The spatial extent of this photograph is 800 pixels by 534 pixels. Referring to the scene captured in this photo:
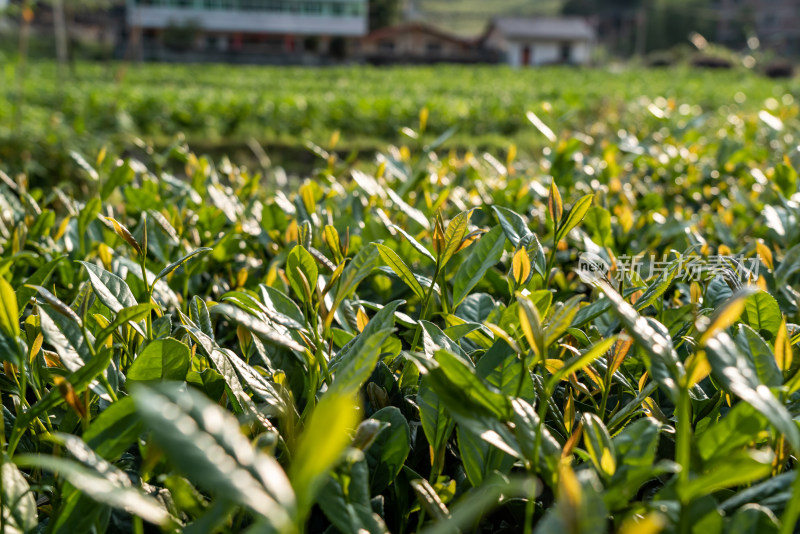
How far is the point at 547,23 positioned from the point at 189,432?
47102mm

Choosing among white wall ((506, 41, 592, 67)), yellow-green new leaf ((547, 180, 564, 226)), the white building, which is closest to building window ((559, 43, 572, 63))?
the white building

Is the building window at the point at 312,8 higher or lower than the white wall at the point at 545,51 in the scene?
higher

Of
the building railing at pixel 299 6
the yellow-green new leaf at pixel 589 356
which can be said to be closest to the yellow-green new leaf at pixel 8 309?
the yellow-green new leaf at pixel 589 356

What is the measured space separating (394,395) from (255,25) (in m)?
41.3

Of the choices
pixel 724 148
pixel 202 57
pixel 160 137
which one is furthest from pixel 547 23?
pixel 724 148

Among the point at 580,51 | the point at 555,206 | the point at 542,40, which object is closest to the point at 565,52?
the point at 580,51

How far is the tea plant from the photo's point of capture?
0.52m

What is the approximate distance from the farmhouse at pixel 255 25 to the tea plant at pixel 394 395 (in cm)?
3601

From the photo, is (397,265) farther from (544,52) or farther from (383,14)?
(383,14)

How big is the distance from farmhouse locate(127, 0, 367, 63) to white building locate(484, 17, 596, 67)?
30.7 feet

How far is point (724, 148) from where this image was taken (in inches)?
91.3

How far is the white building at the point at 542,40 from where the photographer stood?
1668 inches

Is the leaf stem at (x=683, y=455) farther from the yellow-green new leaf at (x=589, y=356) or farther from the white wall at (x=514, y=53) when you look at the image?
the white wall at (x=514, y=53)

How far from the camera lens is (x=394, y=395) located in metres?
0.92
